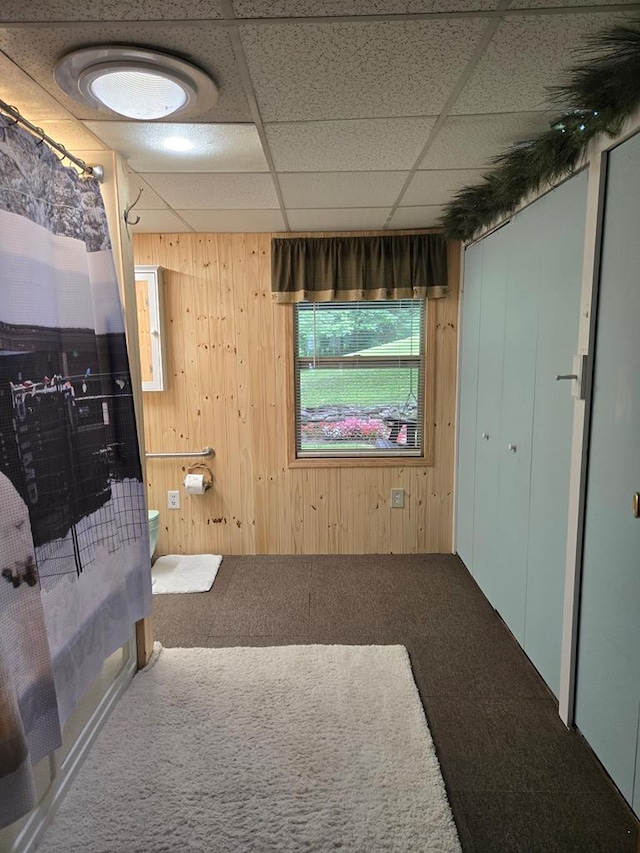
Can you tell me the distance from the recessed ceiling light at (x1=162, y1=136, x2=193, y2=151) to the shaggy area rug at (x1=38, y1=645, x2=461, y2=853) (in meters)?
2.25

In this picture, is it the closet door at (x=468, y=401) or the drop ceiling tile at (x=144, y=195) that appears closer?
the drop ceiling tile at (x=144, y=195)

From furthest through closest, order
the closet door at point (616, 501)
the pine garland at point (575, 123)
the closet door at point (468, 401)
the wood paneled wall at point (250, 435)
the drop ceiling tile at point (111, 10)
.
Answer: the wood paneled wall at point (250, 435), the closet door at point (468, 401), the closet door at point (616, 501), the pine garland at point (575, 123), the drop ceiling tile at point (111, 10)

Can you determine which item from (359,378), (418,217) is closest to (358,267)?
(418,217)

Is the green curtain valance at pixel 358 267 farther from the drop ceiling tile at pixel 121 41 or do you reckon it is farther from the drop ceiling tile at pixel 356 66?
the drop ceiling tile at pixel 121 41

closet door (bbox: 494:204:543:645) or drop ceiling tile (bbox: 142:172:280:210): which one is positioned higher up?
drop ceiling tile (bbox: 142:172:280:210)

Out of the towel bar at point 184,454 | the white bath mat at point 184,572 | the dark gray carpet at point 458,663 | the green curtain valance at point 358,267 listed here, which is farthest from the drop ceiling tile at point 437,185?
the white bath mat at point 184,572

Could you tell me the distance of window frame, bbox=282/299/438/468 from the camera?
3371 millimetres

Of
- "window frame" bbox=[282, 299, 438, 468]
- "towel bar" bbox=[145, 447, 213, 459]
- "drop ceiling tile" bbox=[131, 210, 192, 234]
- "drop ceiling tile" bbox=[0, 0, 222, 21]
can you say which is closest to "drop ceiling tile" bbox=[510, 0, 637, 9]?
"drop ceiling tile" bbox=[0, 0, 222, 21]

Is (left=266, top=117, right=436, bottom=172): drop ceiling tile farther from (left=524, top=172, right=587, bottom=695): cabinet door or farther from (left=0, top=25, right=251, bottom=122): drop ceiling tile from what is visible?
(left=524, top=172, right=587, bottom=695): cabinet door

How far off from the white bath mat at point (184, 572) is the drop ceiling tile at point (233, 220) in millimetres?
2242

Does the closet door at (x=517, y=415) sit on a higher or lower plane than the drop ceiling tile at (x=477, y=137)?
lower

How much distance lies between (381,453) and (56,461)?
2.39 meters

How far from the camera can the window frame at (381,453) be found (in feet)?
11.1

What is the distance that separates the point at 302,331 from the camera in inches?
135
